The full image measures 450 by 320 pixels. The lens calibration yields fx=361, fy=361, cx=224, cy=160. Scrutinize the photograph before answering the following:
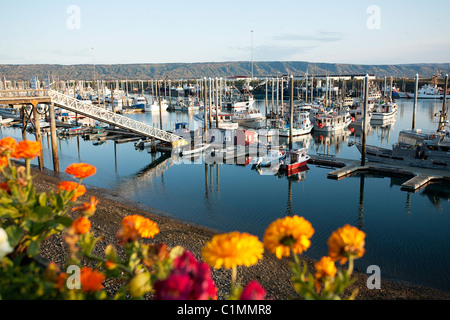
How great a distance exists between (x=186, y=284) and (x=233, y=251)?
48 centimetres

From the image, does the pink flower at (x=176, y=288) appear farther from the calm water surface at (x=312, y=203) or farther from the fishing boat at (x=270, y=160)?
the fishing boat at (x=270, y=160)

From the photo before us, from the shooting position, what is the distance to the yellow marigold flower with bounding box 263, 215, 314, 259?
2.96m

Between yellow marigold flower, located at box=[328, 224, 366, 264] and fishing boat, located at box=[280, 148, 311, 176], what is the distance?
92.2 feet

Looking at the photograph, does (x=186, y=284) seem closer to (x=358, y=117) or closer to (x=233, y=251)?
(x=233, y=251)

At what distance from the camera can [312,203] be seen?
23.7m

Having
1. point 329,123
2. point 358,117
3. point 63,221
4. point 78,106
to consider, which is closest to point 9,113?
point 78,106

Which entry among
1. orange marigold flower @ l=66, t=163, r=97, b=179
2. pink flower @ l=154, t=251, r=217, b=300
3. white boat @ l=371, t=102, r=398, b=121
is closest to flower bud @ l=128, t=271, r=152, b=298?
pink flower @ l=154, t=251, r=217, b=300

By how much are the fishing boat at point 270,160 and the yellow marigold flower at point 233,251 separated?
29546mm

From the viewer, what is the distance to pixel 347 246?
2871 millimetres

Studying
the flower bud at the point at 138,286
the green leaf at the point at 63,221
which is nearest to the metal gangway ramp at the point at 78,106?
the green leaf at the point at 63,221

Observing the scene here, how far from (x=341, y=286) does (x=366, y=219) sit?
65.2 feet

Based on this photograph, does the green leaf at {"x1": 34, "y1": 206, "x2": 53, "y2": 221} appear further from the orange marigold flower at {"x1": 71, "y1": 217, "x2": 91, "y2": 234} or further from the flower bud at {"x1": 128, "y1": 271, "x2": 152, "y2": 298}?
the flower bud at {"x1": 128, "y1": 271, "x2": 152, "y2": 298}

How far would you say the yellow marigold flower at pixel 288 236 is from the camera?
2955mm
